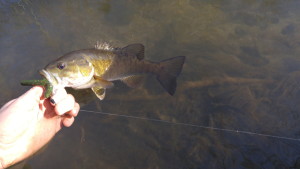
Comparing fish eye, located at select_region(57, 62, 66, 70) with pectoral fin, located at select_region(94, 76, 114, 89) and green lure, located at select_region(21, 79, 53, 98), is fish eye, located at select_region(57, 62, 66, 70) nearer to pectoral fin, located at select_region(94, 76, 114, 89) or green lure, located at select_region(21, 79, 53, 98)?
green lure, located at select_region(21, 79, 53, 98)

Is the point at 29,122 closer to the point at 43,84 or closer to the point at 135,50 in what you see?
the point at 43,84

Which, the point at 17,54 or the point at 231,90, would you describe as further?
the point at 17,54

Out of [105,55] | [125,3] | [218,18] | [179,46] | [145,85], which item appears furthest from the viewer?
[125,3]

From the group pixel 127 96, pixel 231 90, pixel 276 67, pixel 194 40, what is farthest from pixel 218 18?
pixel 127 96

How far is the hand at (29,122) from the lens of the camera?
3.21 m

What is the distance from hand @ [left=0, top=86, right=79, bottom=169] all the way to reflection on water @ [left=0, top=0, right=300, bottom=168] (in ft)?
0.80

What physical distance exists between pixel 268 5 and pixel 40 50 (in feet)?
17.3

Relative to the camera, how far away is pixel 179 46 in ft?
17.5

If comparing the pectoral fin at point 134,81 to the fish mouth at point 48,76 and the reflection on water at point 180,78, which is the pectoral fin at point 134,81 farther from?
the fish mouth at point 48,76

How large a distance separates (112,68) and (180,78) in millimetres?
1210

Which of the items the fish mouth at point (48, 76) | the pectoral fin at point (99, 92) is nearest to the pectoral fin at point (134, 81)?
the pectoral fin at point (99, 92)

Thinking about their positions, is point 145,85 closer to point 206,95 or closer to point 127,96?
point 127,96

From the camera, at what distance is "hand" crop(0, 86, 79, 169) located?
3.21 m

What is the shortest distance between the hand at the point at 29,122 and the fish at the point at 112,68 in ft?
1.59
